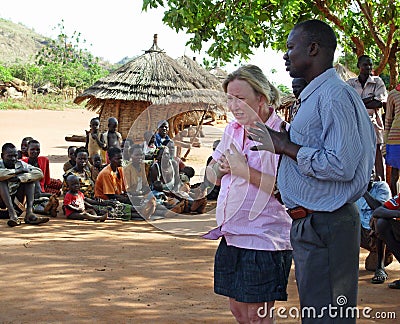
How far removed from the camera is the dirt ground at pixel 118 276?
168 inches

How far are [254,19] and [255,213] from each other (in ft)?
14.8

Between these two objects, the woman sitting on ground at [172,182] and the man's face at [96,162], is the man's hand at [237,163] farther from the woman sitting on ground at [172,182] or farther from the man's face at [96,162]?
the man's face at [96,162]

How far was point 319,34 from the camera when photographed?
2592mm

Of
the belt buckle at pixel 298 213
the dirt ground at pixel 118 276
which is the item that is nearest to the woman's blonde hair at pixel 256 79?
the belt buckle at pixel 298 213

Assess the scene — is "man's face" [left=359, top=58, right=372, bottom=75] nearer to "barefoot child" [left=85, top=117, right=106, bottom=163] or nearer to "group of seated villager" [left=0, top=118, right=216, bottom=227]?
"group of seated villager" [left=0, top=118, right=216, bottom=227]

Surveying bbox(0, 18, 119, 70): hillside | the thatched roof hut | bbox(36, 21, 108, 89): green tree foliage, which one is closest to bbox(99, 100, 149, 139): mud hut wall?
the thatched roof hut

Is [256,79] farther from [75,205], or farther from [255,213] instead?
[75,205]

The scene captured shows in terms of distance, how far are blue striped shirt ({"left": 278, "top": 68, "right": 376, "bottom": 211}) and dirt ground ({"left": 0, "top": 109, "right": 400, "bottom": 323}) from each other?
1.61m

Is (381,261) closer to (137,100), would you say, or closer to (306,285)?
(306,285)

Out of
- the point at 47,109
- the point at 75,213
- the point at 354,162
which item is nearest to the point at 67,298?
the point at 354,162

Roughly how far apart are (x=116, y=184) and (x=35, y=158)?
51.8 inches

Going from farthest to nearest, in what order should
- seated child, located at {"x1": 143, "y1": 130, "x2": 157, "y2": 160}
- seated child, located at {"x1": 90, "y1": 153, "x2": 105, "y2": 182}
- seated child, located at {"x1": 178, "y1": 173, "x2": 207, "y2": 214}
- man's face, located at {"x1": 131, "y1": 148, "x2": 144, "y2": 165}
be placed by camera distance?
seated child, located at {"x1": 90, "y1": 153, "x2": 105, "y2": 182} → seated child, located at {"x1": 143, "y1": 130, "x2": 157, "y2": 160} → man's face, located at {"x1": 131, "y1": 148, "x2": 144, "y2": 165} → seated child, located at {"x1": 178, "y1": 173, "x2": 207, "y2": 214}

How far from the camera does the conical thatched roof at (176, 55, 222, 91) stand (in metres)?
Result: 16.8

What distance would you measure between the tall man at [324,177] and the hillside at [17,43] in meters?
71.8
